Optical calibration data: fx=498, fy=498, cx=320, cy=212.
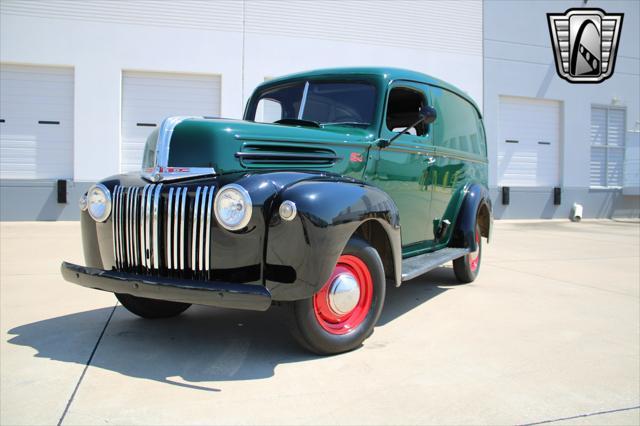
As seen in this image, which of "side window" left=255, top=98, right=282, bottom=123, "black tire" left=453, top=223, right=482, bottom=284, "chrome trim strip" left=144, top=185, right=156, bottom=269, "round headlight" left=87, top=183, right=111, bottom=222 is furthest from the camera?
"black tire" left=453, top=223, right=482, bottom=284

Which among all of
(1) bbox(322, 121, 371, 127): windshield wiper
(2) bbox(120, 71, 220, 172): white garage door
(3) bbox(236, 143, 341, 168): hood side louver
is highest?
(2) bbox(120, 71, 220, 172): white garage door

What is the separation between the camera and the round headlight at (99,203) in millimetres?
3084

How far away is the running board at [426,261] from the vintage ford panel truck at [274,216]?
0.06ft

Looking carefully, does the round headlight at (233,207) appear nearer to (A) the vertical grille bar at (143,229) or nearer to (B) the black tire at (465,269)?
(A) the vertical grille bar at (143,229)

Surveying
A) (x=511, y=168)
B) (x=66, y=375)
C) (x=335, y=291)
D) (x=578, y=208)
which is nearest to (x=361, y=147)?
(x=335, y=291)

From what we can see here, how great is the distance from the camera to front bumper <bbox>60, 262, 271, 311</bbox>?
8.20 feet

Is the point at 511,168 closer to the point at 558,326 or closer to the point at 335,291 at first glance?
the point at 558,326

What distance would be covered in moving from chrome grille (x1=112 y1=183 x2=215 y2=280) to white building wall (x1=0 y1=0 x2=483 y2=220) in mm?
10103

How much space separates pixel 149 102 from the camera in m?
12.5

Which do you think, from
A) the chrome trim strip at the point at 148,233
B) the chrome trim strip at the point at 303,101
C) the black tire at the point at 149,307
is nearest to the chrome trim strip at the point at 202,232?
the chrome trim strip at the point at 148,233

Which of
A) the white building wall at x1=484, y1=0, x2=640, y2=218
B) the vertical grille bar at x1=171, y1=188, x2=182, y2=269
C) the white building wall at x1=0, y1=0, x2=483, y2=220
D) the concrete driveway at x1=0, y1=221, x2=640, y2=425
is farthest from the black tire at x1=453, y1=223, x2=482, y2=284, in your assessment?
the white building wall at x1=484, y1=0, x2=640, y2=218

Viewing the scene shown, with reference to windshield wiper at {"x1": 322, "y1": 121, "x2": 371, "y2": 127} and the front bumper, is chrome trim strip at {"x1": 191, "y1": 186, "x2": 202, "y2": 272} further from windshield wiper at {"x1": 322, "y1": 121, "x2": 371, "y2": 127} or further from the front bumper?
windshield wiper at {"x1": 322, "y1": 121, "x2": 371, "y2": 127}

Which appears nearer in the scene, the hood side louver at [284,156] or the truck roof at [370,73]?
the hood side louver at [284,156]

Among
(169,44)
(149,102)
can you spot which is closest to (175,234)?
(149,102)
